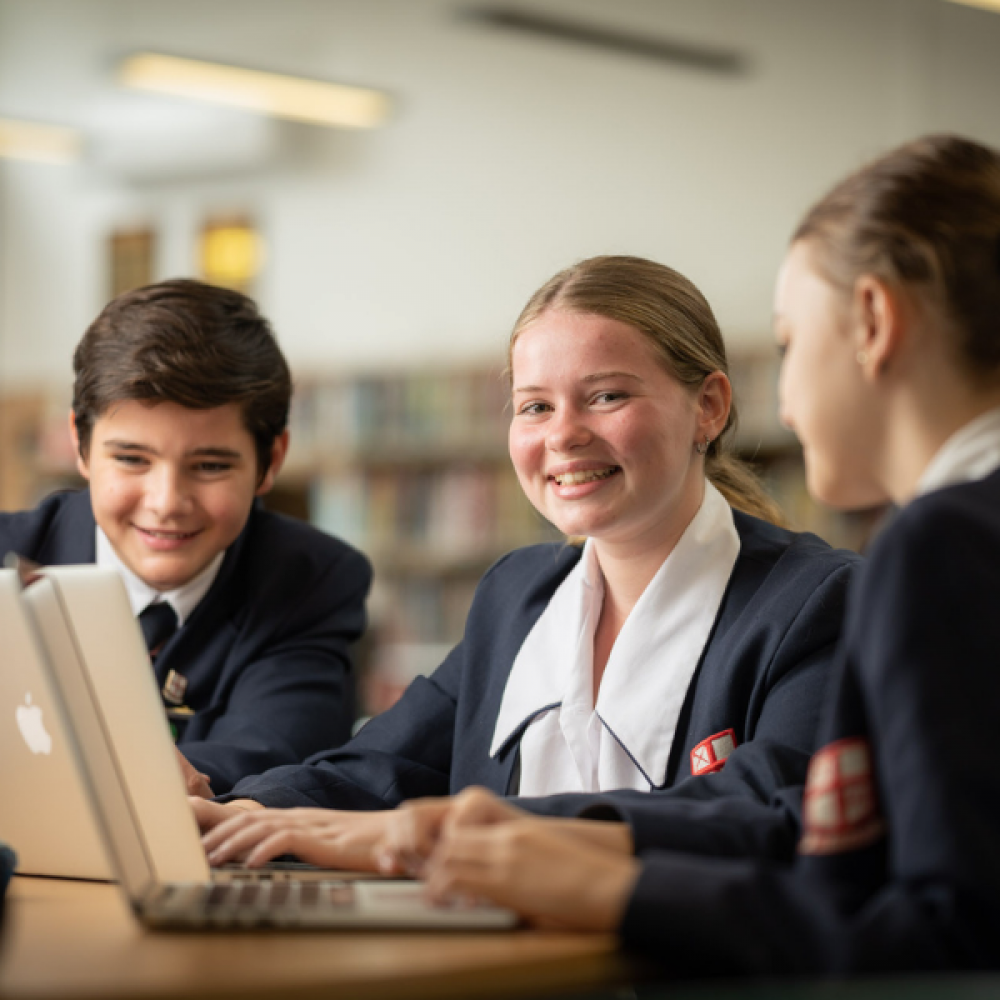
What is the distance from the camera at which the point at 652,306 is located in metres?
1.69

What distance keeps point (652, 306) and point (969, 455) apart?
76 cm

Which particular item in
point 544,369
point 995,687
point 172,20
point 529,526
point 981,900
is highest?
point 172,20

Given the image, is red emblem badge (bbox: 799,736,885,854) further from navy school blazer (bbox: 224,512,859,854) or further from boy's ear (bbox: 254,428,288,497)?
boy's ear (bbox: 254,428,288,497)

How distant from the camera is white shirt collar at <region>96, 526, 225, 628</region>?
205cm

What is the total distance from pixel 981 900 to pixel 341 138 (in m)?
6.78

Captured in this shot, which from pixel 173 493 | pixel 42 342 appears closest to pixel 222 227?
pixel 42 342

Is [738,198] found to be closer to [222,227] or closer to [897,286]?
[222,227]

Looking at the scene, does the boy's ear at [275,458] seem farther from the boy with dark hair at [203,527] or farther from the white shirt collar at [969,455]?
the white shirt collar at [969,455]

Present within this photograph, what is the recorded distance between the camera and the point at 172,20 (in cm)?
731

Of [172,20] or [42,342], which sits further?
[42,342]

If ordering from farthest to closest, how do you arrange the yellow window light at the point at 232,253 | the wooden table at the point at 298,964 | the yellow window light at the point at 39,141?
the yellow window light at the point at 232,253
the yellow window light at the point at 39,141
the wooden table at the point at 298,964

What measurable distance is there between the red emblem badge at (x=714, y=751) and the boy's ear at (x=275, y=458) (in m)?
0.91

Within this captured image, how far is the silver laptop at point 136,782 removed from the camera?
3.19 feet

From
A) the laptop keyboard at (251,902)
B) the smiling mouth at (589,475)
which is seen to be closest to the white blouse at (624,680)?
the smiling mouth at (589,475)
